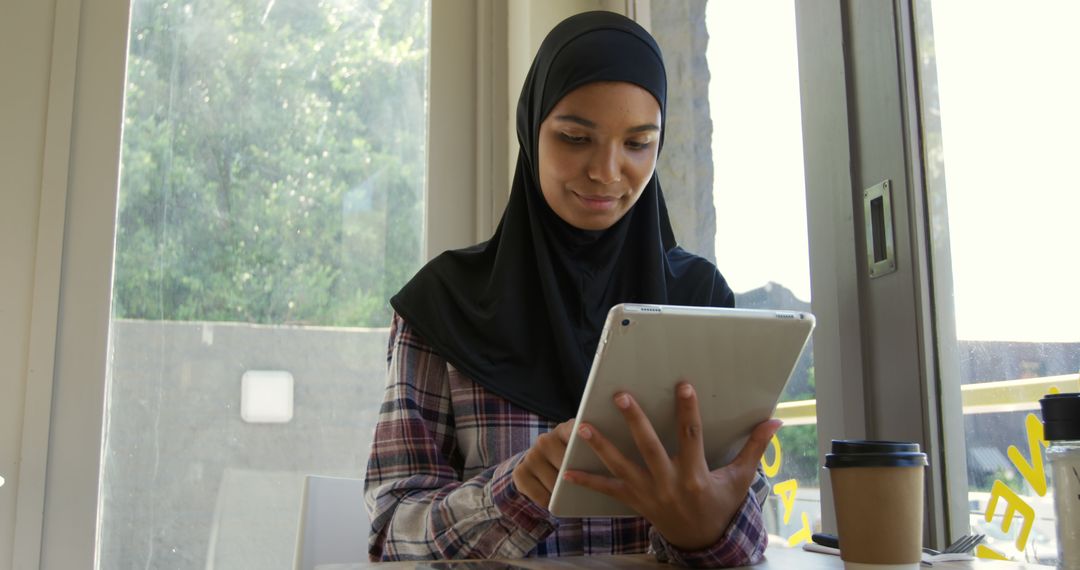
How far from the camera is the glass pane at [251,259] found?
7.57 ft

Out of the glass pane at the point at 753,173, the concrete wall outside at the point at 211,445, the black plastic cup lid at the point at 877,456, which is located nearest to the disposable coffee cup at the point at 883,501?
the black plastic cup lid at the point at 877,456

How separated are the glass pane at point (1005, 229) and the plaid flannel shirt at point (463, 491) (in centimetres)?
41

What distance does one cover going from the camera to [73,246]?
2289 mm

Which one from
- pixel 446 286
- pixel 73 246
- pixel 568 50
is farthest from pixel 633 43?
pixel 73 246

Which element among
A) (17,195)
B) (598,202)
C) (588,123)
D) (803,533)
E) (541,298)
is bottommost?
(803,533)

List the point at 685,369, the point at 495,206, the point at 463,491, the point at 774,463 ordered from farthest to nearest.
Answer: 1. the point at 495,206
2. the point at 774,463
3. the point at 463,491
4. the point at 685,369

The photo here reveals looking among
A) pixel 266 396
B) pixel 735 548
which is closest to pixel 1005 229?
pixel 735 548

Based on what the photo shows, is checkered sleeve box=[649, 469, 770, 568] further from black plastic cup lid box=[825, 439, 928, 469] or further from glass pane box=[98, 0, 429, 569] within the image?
glass pane box=[98, 0, 429, 569]

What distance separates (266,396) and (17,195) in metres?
0.74

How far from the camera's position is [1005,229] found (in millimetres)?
1346

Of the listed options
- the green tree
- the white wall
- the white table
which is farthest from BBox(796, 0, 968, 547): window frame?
the white wall

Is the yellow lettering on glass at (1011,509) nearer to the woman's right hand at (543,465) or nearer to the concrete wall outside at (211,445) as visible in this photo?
the woman's right hand at (543,465)

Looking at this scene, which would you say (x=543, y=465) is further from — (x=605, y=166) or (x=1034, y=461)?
(x=1034, y=461)

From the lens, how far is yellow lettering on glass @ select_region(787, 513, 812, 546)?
174cm
